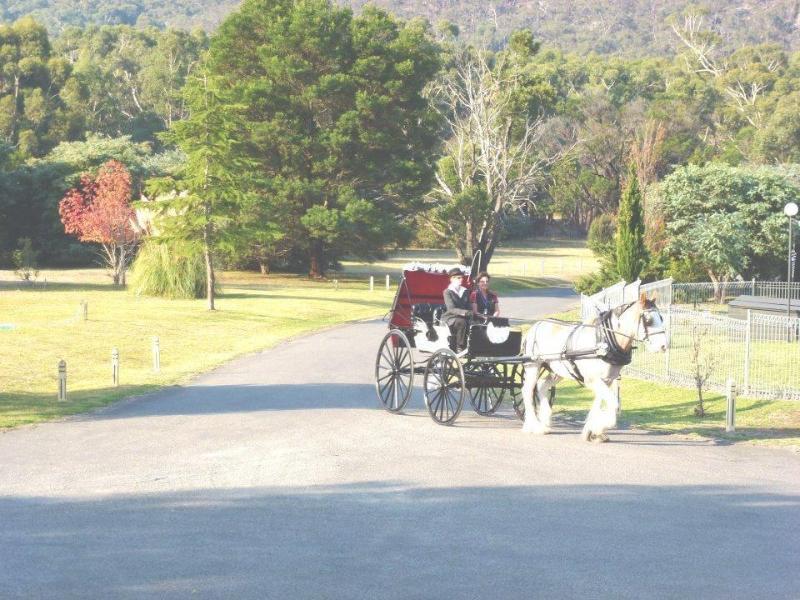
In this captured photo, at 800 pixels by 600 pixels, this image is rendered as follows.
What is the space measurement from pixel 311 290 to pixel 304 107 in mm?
11646

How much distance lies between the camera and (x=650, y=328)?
1340 cm

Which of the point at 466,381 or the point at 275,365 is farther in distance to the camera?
the point at 275,365

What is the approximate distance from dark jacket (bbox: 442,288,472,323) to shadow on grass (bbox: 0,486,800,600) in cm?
452

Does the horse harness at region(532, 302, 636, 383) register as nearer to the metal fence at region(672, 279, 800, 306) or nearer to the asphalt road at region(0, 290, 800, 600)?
the asphalt road at region(0, 290, 800, 600)

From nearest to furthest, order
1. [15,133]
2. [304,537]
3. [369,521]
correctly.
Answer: [304,537] → [369,521] → [15,133]

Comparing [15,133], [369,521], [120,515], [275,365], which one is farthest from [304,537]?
[15,133]

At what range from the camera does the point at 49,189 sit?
200 ft

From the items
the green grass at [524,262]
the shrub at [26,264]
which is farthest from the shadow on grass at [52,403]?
the green grass at [524,262]

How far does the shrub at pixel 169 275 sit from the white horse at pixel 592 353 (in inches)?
1154

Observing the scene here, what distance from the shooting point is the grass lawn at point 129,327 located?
69.3 feet

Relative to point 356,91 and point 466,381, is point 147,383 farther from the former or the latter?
point 356,91

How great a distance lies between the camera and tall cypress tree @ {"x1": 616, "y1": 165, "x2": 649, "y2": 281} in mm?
38875

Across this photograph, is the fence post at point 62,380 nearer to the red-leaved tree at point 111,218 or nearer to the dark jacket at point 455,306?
the dark jacket at point 455,306

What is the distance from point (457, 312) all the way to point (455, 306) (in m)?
0.45
